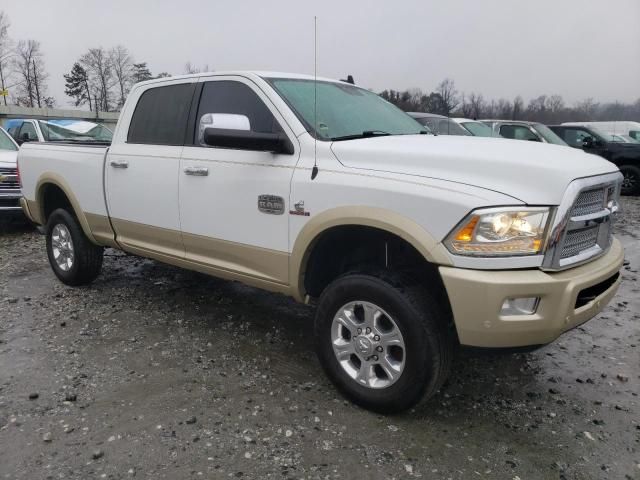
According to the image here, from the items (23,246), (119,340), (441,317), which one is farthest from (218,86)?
(23,246)

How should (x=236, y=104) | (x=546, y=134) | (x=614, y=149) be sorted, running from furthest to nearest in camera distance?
(x=614, y=149) < (x=546, y=134) < (x=236, y=104)

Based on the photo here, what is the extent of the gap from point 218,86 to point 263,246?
1309mm

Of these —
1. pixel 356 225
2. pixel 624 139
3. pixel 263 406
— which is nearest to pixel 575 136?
pixel 624 139

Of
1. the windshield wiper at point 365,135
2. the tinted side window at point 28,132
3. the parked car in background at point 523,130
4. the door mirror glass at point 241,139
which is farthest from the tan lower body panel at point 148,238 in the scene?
the parked car in background at point 523,130

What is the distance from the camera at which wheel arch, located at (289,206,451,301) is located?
8.68 ft

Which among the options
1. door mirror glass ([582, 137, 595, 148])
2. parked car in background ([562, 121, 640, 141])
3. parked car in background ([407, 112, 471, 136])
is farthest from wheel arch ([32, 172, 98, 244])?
parked car in background ([562, 121, 640, 141])

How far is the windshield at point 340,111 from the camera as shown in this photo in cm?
343

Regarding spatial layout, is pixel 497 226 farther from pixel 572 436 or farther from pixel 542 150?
pixel 572 436

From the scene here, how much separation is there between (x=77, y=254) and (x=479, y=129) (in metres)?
8.85

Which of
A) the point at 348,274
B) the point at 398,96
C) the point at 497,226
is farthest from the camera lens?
the point at 398,96

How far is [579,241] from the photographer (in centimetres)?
280

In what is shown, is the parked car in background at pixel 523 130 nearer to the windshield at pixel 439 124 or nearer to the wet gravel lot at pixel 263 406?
the windshield at pixel 439 124

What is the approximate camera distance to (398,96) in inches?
380

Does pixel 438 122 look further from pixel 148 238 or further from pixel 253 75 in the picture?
pixel 148 238
